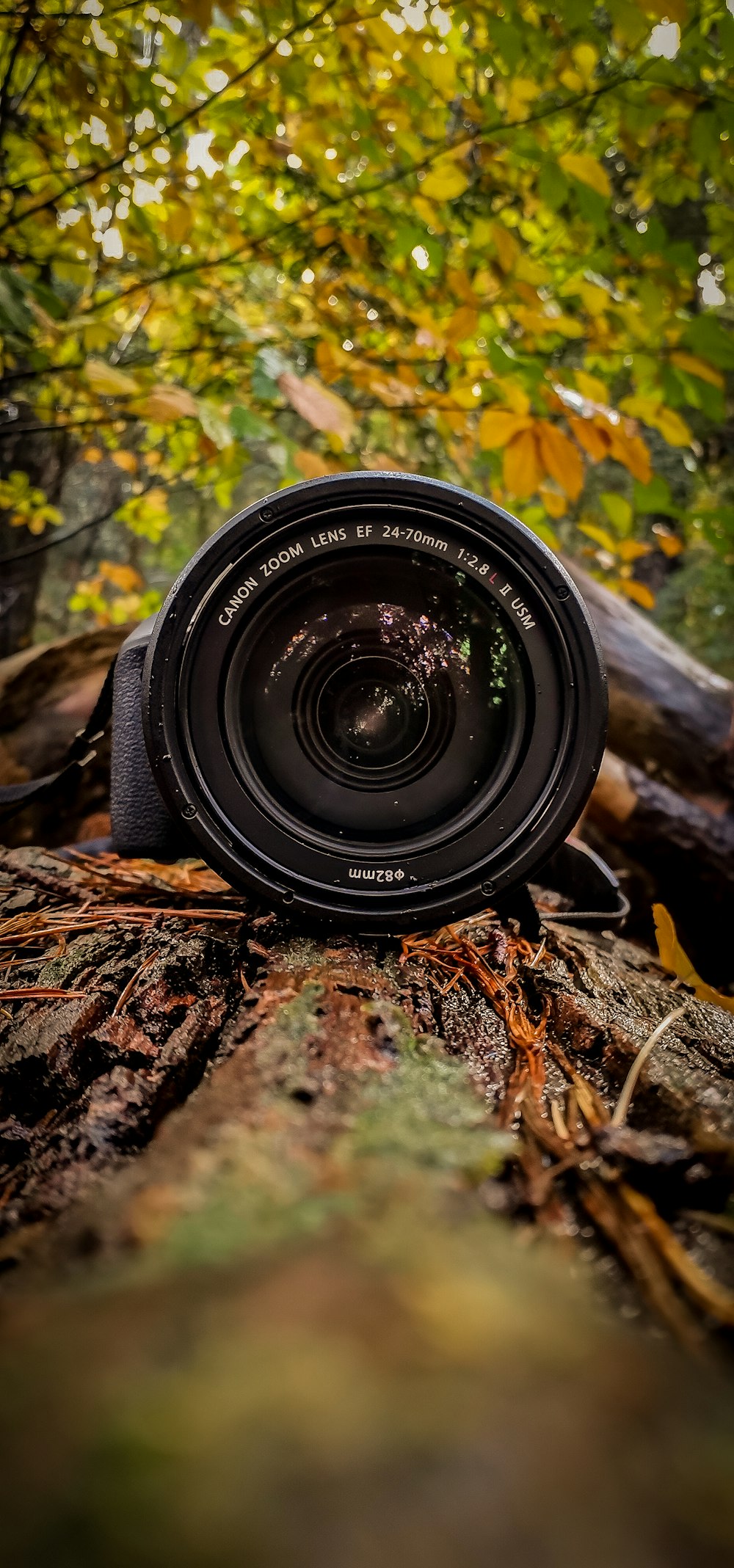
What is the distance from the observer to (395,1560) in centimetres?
26

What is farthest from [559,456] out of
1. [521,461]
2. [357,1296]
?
[357,1296]

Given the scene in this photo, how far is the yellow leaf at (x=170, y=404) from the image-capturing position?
1.54m

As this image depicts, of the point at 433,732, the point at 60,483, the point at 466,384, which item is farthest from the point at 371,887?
the point at 60,483

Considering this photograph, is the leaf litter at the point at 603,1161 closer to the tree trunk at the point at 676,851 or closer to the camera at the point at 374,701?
the camera at the point at 374,701

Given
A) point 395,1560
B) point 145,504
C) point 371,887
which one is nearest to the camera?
point 395,1560

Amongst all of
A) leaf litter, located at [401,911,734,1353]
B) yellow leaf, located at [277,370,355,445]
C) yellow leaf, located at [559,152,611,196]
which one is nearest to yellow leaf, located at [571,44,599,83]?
yellow leaf, located at [559,152,611,196]

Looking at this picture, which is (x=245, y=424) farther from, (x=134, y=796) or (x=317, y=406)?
(x=134, y=796)

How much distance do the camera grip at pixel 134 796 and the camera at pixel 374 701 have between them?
0.58ft

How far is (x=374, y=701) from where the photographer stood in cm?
101

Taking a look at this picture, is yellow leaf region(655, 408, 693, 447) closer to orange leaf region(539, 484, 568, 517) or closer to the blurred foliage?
the blurred foliage

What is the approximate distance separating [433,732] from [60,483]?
2920 millimetres

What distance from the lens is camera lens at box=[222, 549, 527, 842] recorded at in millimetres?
967

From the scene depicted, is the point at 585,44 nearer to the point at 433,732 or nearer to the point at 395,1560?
the point at 433,732

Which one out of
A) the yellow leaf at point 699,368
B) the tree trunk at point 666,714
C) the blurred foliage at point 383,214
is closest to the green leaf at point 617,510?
the blurred foliage at point 383,214
